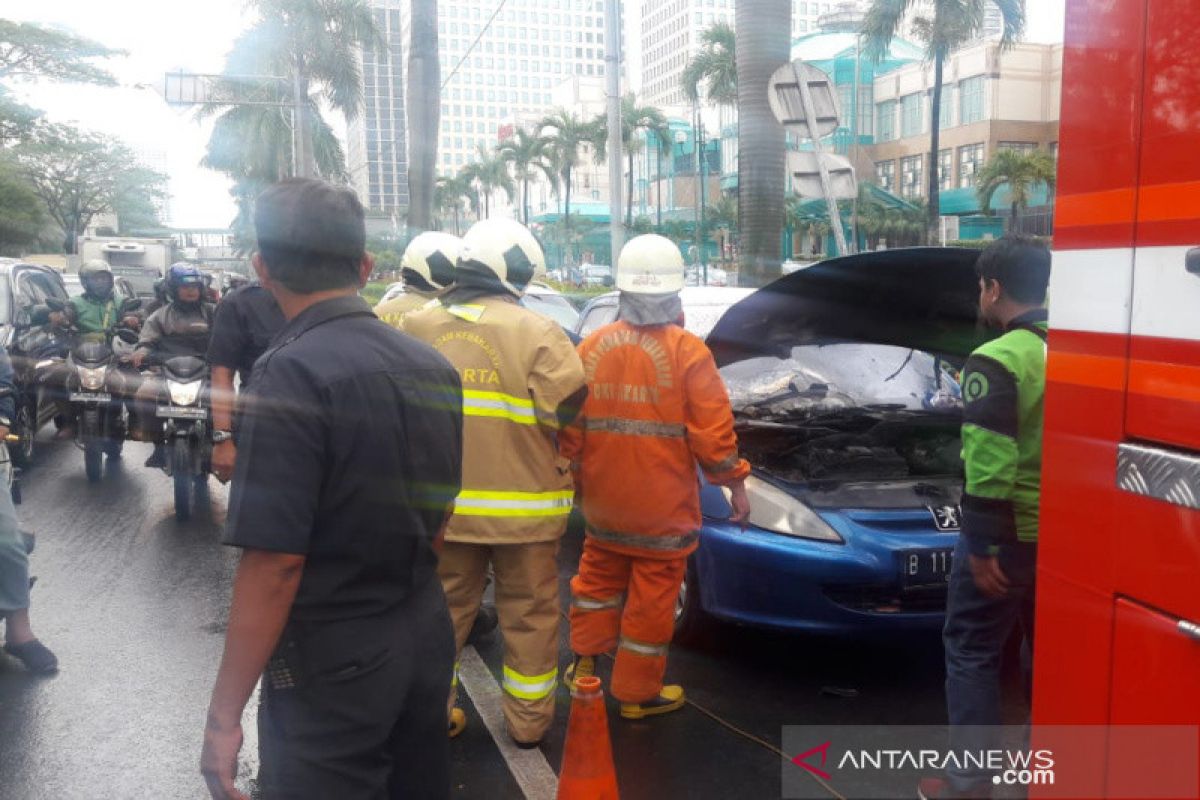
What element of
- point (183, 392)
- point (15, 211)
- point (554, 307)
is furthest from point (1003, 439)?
point (15, 211)

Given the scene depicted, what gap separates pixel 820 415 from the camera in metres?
5.62

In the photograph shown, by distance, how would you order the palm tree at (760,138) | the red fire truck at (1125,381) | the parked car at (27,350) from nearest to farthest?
1. the red fire truck at (1125,381)
2. the parked car at (27,350)
3. the palm tree at (760,138)

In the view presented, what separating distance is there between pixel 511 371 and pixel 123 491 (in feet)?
21.5

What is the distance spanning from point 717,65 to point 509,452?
43.3 metres

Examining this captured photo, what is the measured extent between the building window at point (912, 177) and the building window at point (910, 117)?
4.92 ft

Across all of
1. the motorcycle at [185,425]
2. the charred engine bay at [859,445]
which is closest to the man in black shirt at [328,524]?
the charred engine bay at [859,445]

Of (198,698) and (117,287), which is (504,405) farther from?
(117,287)

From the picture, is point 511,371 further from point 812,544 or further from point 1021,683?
point 1021,683

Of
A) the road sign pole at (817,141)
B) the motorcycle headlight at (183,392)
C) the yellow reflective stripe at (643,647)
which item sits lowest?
the yellow reflective stripe at (643,647)

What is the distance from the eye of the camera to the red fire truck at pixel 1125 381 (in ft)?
5.58

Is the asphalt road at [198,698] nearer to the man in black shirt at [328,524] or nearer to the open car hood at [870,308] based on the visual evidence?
the open car hood at [870,308]

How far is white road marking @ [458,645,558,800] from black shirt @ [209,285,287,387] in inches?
91.0

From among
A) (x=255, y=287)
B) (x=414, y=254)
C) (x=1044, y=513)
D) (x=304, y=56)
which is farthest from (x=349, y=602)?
(x=304, y=56)

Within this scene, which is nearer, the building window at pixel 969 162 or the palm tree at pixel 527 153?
the building window at pixel 969 162
